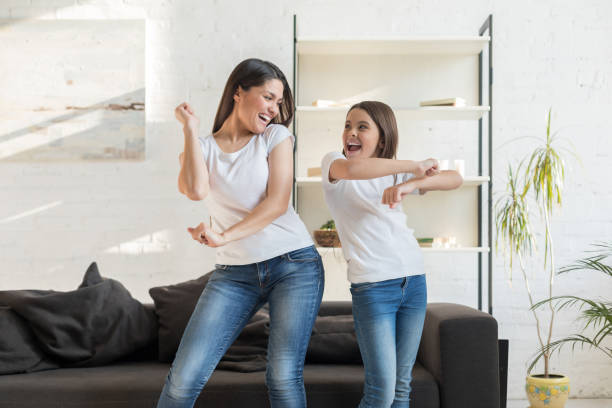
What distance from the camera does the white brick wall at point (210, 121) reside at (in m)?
3.57

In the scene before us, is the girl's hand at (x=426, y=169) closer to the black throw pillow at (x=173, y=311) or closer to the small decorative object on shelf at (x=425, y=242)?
the black throw pillow at (x=173, y=311)

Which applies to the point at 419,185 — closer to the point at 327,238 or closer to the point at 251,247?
the point at 251,247

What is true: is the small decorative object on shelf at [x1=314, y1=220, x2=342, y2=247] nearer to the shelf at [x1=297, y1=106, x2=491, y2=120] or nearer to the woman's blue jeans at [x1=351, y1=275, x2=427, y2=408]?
the shelf at [x1=297, y1=106, x2=491, y2=120]

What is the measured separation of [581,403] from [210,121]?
8.87ft

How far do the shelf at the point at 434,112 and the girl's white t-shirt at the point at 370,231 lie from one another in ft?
4.52

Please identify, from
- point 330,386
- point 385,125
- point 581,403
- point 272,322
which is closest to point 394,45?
point 385,125

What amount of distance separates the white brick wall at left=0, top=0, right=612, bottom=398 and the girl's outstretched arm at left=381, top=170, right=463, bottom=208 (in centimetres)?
178

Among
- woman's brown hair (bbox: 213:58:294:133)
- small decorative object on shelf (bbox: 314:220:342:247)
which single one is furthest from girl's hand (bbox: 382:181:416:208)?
small decorative object on shelf (bbox: 314:220:342:247)

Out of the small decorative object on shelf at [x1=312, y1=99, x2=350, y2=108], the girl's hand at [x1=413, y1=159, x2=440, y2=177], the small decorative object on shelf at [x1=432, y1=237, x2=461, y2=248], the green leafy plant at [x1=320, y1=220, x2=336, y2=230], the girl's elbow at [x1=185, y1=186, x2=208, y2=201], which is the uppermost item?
the small decorative object on shelf at [x1=312, y1=99, x2=350, y2=108]

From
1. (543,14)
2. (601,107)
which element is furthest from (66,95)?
(601,107)

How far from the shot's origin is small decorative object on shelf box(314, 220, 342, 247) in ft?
10.6

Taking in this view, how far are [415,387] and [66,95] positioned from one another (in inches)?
105

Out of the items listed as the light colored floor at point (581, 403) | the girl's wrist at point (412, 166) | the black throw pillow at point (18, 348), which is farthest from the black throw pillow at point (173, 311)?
the light colored floor at point (581, 403)

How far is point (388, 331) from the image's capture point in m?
1.73
